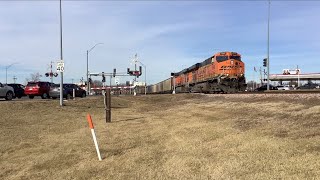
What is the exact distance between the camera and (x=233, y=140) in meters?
10.8

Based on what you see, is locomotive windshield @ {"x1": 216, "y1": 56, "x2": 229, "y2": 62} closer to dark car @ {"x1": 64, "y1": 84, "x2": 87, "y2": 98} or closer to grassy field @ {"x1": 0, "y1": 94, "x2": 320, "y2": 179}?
dark car @ {"x1": 64, "y1": 84, "x2": 87, "y2": 98}

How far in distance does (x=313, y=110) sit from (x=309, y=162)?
6517 millimetres

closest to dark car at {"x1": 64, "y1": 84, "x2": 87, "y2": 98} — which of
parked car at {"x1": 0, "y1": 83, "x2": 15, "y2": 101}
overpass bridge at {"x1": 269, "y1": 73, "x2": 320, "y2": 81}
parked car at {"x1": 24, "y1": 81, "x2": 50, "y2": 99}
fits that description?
parked car at {"x1": 24, "y1": 81, "x2": 50, "y2": 99}

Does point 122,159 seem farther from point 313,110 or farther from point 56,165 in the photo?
point 313,110

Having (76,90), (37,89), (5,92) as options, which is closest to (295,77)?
(76,90)

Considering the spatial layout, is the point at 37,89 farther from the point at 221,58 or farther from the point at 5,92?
the point at 221,58

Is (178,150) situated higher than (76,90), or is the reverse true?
(76,90)

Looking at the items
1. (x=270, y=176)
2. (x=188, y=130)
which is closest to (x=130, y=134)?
(x=188, y=130)

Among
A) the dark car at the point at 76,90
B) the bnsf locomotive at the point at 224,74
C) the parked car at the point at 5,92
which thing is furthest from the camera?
the dark car at the point at 76,90

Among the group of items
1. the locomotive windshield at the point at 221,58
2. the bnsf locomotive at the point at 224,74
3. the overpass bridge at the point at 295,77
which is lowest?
the bnsf locomotive at the point at 224,74

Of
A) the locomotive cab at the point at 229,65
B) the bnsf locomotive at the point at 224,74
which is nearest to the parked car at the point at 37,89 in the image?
Result: the bnsf locomotive at the point at 224,74

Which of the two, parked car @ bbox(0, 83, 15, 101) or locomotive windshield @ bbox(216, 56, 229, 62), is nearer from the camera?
parked car @ bbox(0, 83, 15, 101)

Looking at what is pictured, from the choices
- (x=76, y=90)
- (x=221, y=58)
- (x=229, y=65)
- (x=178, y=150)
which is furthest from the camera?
(x=76, y=90)

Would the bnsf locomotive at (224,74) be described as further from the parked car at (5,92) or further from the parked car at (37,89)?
the parked car at (5,92)
